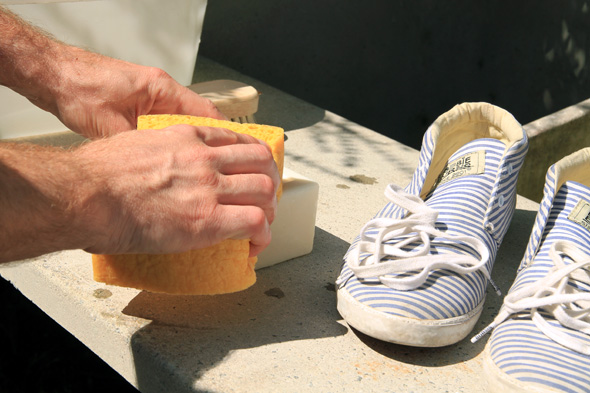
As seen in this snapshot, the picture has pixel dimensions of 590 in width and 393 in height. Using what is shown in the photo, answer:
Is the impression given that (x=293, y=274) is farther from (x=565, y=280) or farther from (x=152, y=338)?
(x=565, y=280)

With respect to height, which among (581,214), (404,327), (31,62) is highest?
(31,62)

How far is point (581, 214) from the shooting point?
121 centimetres

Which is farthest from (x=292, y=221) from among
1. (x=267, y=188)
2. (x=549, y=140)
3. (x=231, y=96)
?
(x=549, y=140)

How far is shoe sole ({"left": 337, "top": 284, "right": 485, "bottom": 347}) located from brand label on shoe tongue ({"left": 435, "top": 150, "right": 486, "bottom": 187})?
0.33 metres

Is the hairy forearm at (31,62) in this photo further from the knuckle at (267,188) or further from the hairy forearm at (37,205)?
the knuckle at (267,188)

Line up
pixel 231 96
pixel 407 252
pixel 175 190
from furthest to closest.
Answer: pixel 231 96
pixel 407 252
pixel 175 190

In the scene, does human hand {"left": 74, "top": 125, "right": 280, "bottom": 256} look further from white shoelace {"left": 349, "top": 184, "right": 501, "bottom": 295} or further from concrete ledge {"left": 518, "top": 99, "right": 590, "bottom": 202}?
concrete ledge {"left": 518, "top": 99, "right": 590, "bottom": 202}

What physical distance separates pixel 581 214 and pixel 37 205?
95 centimetres

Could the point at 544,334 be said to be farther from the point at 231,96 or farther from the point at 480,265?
the point at 231,96

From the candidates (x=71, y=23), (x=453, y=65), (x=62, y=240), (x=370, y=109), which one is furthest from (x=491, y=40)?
(x=62, y=240)

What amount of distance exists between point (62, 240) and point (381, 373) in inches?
21.1

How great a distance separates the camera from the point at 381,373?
1.04 m

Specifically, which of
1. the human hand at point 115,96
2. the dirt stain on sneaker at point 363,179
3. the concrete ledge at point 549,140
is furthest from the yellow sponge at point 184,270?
the concrete ledge at point 549,140

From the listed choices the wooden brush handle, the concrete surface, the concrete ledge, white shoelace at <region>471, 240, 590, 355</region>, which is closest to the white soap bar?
the concrete surface
